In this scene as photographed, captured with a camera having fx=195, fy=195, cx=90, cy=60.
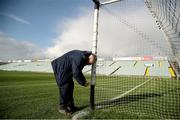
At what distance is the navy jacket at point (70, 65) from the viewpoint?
4336 millimetres

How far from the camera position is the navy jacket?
14.2ft

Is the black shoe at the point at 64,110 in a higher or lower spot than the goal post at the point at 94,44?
lower

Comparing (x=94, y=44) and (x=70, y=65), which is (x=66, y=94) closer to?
(x=70, y=65)

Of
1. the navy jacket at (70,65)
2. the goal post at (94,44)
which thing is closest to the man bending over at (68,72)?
the navy jacket at (70,65)

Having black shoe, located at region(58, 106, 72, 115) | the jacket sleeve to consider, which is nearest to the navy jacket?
the jacket sleeve

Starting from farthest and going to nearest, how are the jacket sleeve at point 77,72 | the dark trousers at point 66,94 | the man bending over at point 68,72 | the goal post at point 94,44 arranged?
1. the goal post at point 94,44
2. the dark trousers at point 66,94
3. the man bending over at point 68,72
4. the jacket sleeve at point 77,72

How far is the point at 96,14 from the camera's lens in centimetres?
535

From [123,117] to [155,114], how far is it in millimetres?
921

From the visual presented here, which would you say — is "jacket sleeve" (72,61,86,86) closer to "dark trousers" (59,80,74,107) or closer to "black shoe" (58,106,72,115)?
"dark trousers" (59,80,74,107)

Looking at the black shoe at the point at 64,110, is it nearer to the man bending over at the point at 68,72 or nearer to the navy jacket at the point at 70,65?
the man bending over at the point at 68,72

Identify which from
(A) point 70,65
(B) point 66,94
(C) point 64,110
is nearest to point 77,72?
(A) point 70,65

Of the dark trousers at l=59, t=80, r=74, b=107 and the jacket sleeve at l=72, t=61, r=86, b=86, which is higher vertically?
the jacket sleeve at l=72, t=61, r=86, b=86

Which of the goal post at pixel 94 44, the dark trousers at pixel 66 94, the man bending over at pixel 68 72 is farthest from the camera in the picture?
the goal post at pixel 94 44

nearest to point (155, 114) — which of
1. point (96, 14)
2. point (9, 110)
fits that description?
point (96, 14)
